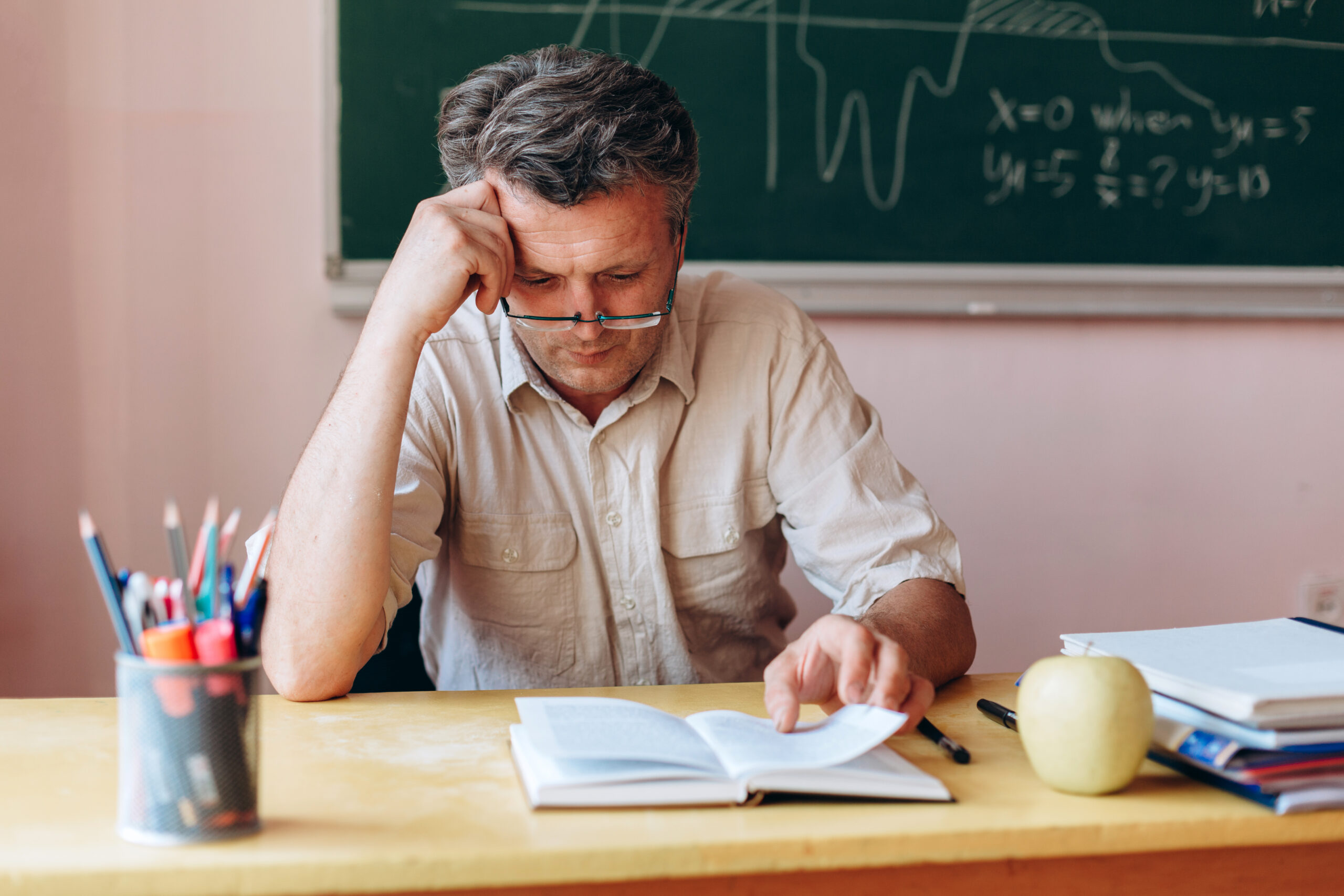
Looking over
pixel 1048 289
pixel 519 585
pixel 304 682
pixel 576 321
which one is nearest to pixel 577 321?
pixel 576 321

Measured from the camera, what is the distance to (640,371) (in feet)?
4.49

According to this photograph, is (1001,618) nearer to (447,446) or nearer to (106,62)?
(447,446)

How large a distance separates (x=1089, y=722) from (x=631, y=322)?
2.32ft

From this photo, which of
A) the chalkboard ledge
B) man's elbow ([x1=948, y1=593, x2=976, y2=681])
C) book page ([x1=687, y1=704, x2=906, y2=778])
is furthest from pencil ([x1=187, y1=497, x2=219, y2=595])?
the chalkboard ledge

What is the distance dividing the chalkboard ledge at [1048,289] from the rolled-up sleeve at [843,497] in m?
0.56

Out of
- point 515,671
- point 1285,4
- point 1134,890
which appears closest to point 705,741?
point 1134,890

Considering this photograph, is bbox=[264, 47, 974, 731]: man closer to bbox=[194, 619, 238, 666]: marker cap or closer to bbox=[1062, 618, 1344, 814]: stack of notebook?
bbox=[1062, 618, 1344, 814]: stack of notebook

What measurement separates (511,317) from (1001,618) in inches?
53.0

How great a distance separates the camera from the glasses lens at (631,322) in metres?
1.24

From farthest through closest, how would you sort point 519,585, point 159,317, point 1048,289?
point 1048,289 < point 159,317 < point 519,585

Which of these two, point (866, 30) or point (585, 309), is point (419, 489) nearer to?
point (585, 309)

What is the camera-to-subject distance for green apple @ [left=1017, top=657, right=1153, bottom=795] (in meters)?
0.73

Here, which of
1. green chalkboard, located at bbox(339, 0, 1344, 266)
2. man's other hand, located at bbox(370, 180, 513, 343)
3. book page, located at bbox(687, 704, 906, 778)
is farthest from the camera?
green chalkboard, located at bbox(339, 0, 1344, 266)

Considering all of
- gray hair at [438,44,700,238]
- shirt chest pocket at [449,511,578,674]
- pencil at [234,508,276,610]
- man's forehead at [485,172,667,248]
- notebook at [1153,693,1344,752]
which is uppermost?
gray hair at [438,44,700,238]
